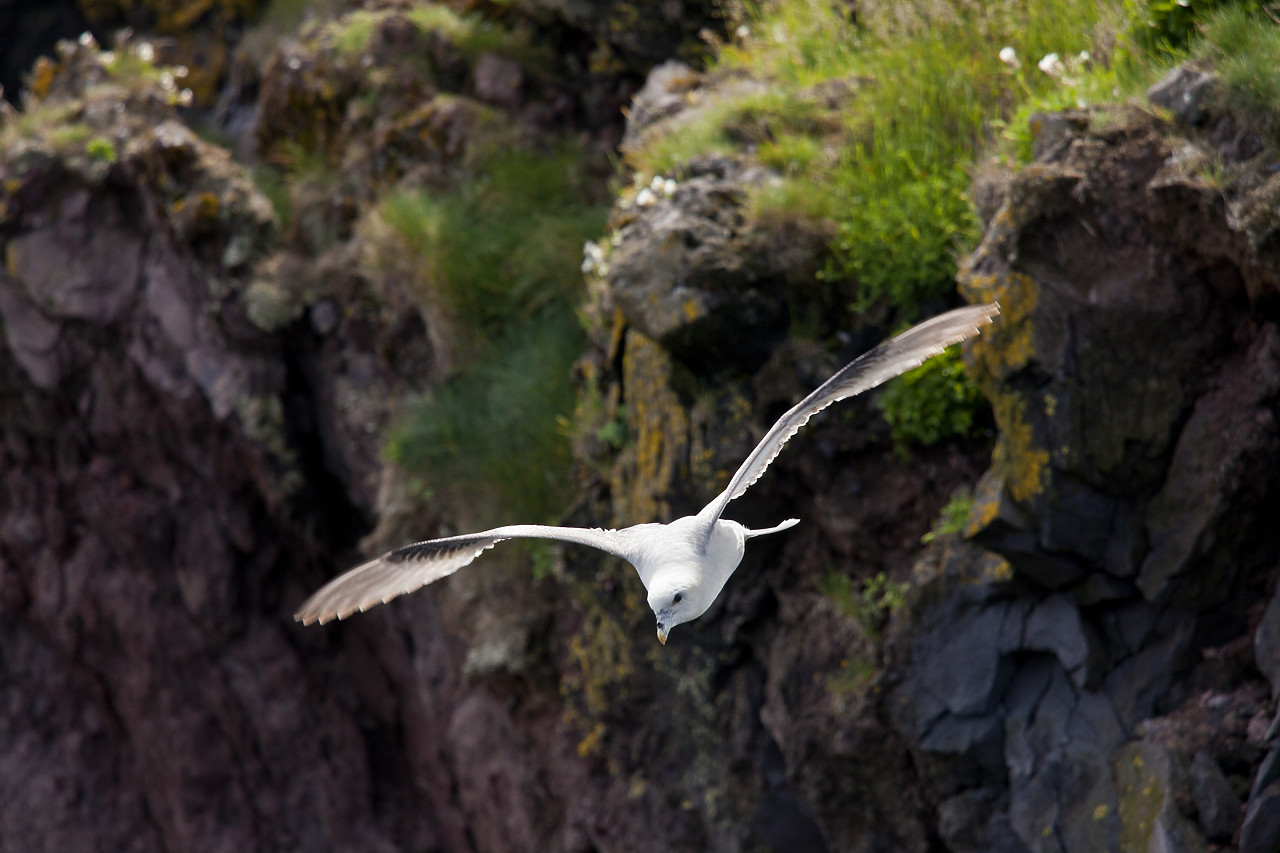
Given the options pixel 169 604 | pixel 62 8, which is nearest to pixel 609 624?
pixel 169 604

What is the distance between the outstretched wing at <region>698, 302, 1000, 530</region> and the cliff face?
0.67 meters

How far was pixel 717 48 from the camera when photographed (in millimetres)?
6723

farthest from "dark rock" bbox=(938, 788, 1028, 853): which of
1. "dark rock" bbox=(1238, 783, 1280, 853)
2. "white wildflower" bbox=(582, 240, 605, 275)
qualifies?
"white wildflower" bbox=(582, 240, 605, 275)

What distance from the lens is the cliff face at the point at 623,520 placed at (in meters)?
3.90

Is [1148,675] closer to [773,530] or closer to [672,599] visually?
[773,530]

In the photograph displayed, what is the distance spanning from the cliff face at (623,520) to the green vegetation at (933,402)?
13 cm

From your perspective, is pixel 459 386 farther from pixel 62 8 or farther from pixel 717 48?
pixel 62 8

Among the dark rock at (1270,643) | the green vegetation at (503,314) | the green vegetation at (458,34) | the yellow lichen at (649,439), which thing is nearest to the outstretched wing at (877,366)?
the dark rock at (1270,643)

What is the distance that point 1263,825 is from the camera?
342cm

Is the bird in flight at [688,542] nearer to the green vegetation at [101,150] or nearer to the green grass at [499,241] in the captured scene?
the green grass at [499,241]

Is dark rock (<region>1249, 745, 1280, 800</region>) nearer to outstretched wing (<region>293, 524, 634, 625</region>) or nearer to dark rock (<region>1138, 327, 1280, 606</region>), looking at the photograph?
dark rock (<region>1138, 327, 1280, 606</region>)

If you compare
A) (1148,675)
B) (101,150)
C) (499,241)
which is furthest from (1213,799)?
(101,150)

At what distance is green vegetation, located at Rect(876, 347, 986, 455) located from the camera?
4.58 metres

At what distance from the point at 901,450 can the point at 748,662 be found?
1.33 meters
